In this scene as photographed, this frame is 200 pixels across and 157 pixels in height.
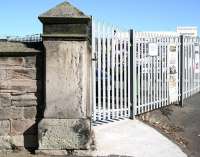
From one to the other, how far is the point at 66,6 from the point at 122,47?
3.14 m

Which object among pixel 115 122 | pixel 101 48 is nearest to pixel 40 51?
pixel 101 48

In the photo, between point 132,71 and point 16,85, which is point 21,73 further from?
point 132,71

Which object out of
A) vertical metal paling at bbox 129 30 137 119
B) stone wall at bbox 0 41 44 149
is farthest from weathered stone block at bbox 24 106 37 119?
vertical metal paling at bbox 129 30 137 119

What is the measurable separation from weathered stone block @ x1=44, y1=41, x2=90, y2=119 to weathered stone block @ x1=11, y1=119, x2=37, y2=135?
35 centimetres

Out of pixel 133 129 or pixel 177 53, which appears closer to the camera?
pixel 133 129

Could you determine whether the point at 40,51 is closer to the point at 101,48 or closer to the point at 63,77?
the point at 63,77

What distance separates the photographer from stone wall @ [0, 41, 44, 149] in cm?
816

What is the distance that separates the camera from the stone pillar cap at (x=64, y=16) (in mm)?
7980

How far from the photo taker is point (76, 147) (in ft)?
26.1

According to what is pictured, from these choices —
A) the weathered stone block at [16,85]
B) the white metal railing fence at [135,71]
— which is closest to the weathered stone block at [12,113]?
the weathered stone block at [16,85]

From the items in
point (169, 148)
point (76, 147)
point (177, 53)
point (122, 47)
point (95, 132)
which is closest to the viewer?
point (76, 147)

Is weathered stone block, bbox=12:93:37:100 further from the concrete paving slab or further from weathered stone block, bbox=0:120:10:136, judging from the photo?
the concrete paving slab

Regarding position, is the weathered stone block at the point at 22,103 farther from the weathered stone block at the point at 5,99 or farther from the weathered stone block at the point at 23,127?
the weathered stone block at the point at 23,127

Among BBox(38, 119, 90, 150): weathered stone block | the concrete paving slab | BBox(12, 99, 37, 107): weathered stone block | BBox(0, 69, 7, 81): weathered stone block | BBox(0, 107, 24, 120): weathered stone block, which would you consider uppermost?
BBox(0, 69, 7, 81): weathered stone block
